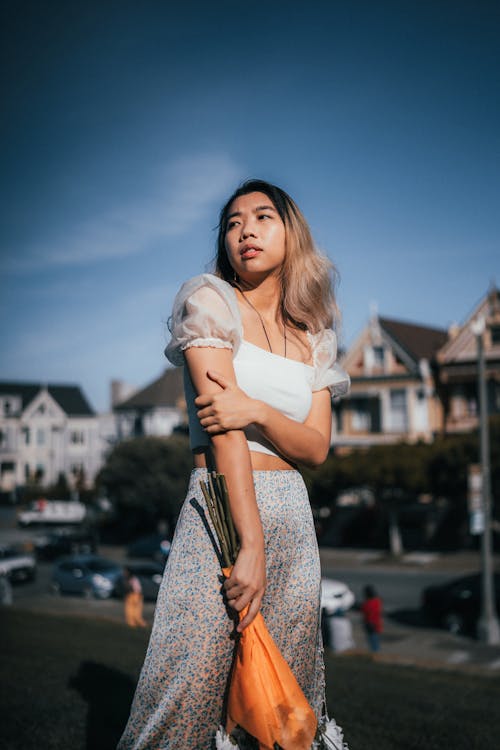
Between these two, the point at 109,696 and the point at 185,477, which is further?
the point at 185,477

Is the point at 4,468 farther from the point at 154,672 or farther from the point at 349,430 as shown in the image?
the point at 154,672

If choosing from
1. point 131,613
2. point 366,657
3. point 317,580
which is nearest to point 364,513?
point 131,613

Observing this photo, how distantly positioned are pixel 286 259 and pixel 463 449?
2980cm

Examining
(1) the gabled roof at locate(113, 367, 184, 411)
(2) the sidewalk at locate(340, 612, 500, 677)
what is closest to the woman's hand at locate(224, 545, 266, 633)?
(2) the sidewalk at locate(340, 612, 500, 677)

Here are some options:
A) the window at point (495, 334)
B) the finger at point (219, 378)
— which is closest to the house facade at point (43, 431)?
the window at point (495, 334)

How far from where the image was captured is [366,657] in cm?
1097

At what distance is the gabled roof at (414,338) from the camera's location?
3788 centimetres

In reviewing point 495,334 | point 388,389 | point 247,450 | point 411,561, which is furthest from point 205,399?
point 388,389

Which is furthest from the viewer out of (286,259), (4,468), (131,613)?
(4,468)

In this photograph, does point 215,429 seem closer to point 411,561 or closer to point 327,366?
point 327,366

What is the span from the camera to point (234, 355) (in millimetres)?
2826

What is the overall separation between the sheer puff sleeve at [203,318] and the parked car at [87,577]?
2400 cm

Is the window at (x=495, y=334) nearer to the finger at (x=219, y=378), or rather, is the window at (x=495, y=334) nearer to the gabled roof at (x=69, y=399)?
the gabled roof at (x=69, y=399)

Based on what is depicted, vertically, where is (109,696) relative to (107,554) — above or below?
above
